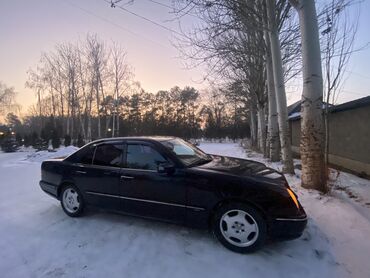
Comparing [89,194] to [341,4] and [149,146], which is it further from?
[341,4]

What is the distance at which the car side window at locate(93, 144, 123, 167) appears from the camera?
4457 millimetres

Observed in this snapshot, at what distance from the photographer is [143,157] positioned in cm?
423

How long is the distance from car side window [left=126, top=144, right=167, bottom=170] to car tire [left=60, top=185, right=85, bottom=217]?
3.99 ft

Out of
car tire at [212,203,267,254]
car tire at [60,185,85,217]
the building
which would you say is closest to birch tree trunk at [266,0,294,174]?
the building

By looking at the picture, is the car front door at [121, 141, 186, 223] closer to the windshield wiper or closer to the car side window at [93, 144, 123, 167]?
the car side window at [93, 144, 123, 167]

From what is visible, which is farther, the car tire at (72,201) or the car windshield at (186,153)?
the car tire at (72,201)

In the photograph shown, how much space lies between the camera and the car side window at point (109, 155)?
175 inches

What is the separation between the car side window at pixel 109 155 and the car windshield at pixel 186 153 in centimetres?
78

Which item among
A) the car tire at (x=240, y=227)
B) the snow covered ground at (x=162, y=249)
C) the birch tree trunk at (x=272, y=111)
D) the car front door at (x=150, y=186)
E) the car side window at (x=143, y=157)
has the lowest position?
the snow covered ground at (x=162, y=249)

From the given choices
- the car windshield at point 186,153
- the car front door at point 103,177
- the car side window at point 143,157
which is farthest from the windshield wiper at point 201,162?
the car front door at point 103,177

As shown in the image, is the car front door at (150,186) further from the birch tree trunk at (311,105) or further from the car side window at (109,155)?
the birch tree trunk at (311,105)

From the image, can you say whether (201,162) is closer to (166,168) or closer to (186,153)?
(186,153)

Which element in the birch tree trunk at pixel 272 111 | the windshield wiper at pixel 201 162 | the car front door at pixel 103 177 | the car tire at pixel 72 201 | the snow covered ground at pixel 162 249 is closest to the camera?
the snow covered ground at pixel 162 249

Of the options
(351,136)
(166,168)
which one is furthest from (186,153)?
(351,136)
